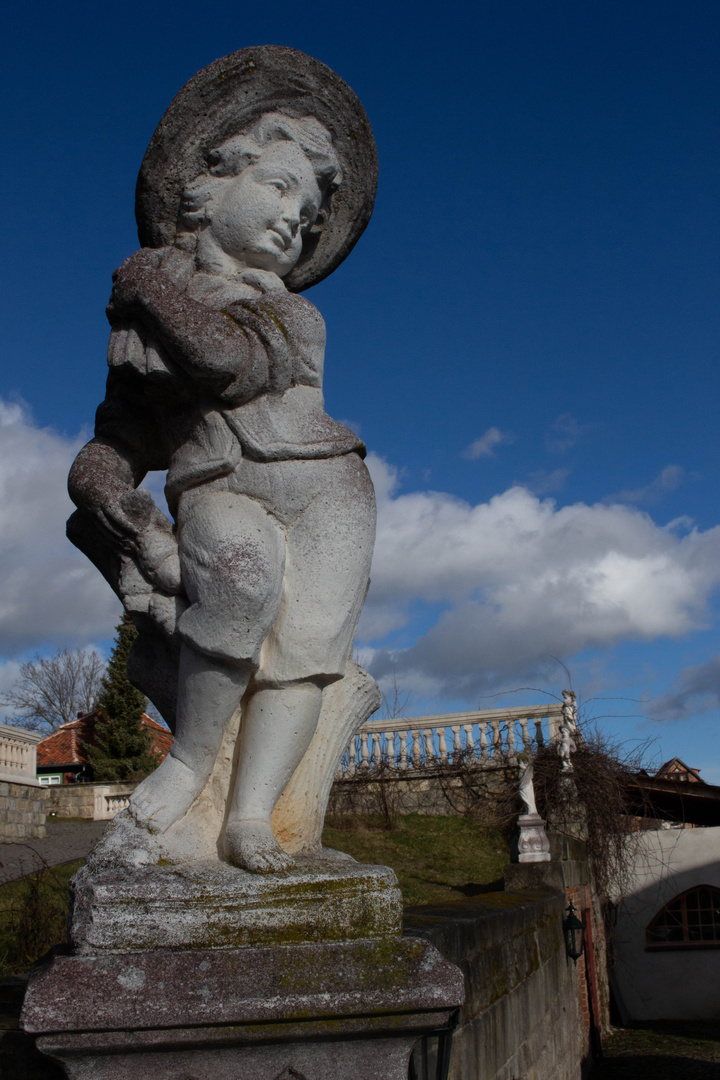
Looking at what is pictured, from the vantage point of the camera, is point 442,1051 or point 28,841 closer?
point 442,1051

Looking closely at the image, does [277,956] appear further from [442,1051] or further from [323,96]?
→ [323,96]

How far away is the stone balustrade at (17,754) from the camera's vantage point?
1362cm

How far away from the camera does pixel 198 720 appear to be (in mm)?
2068

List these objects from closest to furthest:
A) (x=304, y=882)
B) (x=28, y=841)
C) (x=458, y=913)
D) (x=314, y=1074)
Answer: (x=314, y=1074) < (x=304, y=882) < (x=458, y=913) < (x=28, y=841)

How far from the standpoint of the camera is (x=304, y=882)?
5.86 ft

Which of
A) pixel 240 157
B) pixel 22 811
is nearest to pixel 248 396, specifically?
pixel 240 157

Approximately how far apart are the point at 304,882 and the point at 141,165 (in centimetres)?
213

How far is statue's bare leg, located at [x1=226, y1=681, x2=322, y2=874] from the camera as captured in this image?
2.02 metres

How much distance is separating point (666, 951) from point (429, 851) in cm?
443

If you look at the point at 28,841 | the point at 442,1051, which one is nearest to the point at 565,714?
the point at 28,841

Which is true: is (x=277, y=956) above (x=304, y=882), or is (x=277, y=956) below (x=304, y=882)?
below

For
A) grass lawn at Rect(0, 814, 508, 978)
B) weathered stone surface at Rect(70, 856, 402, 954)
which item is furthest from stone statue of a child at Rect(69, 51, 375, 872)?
grass lawn at Rect(0, 814, 508, 978)

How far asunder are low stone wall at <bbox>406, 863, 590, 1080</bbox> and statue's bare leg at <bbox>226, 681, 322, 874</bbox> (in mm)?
1087

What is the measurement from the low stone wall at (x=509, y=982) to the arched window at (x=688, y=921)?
5.88 metres
